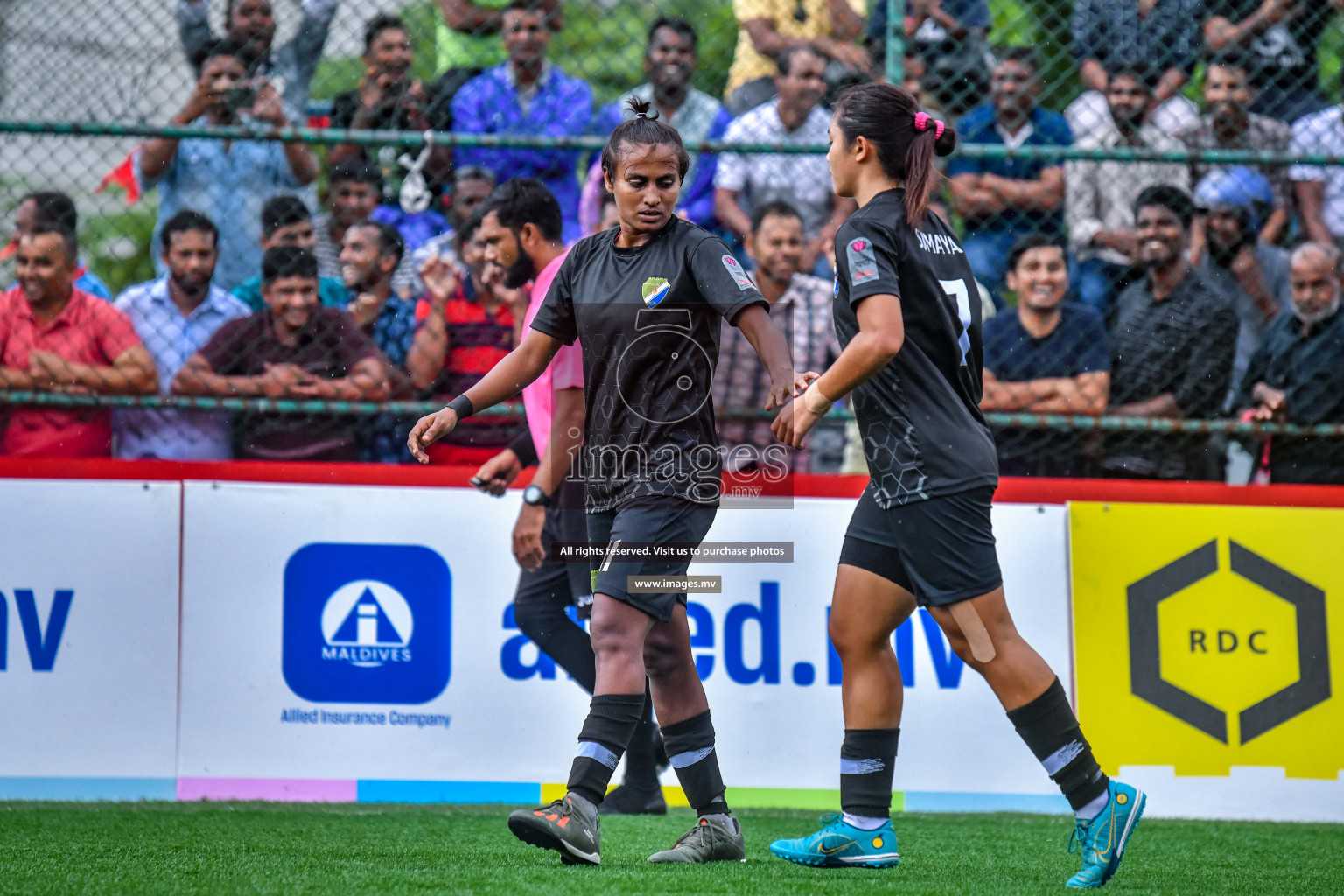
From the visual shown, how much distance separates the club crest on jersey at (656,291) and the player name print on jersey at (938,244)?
25.7 inches

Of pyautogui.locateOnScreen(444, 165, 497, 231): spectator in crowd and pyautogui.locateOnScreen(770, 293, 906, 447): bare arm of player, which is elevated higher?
pyautogui.locateOnScreen(444, 165, 497, 231): spectator in crowd

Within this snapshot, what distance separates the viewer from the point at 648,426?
3.63 meters

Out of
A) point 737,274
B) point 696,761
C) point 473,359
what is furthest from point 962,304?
point 473,359

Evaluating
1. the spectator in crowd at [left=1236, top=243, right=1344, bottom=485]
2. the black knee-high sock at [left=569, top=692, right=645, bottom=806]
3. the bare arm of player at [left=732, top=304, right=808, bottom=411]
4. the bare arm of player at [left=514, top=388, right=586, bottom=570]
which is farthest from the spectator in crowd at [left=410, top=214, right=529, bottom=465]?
A: the spectator in crowd at [left=1236, top=243, right=1344, bottom=485]

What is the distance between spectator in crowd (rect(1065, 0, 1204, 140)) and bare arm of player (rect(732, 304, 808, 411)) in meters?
3.72

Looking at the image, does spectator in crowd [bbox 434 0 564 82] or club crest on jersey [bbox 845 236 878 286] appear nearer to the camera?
club crest on jersey [bbox 845 236 878 286]

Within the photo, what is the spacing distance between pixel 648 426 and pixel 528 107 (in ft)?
A: 10.2

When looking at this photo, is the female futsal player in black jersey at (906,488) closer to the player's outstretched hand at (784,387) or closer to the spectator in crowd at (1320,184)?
the player's outstretched hand at (784,387)

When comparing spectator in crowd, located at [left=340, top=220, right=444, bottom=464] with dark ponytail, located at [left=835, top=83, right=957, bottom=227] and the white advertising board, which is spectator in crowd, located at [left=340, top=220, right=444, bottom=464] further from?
dark ponytail, located at [left=835, top=83, right=957, bottom=227]

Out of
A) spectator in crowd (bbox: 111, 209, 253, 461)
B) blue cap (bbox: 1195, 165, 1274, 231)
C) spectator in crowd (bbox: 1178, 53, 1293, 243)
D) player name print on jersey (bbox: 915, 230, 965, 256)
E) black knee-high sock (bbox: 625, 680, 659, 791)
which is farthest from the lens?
blue cap (bbox: 1195, 165, 1274, 231)

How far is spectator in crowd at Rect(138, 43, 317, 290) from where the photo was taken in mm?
6082

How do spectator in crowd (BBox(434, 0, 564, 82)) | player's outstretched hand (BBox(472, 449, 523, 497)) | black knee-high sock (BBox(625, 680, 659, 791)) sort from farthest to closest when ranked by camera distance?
1. spectator in crowd (BBox(434, 0, 564, 82))
2. black knee-high sock (BBox(625, 680, 659, 791))
3. player's outstretched hand (BBox(472, 449, 523, 497))

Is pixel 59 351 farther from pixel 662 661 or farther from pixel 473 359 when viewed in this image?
pixel 662 661

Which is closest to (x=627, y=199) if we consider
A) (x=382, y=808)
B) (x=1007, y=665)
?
(x=1007, y=665)
